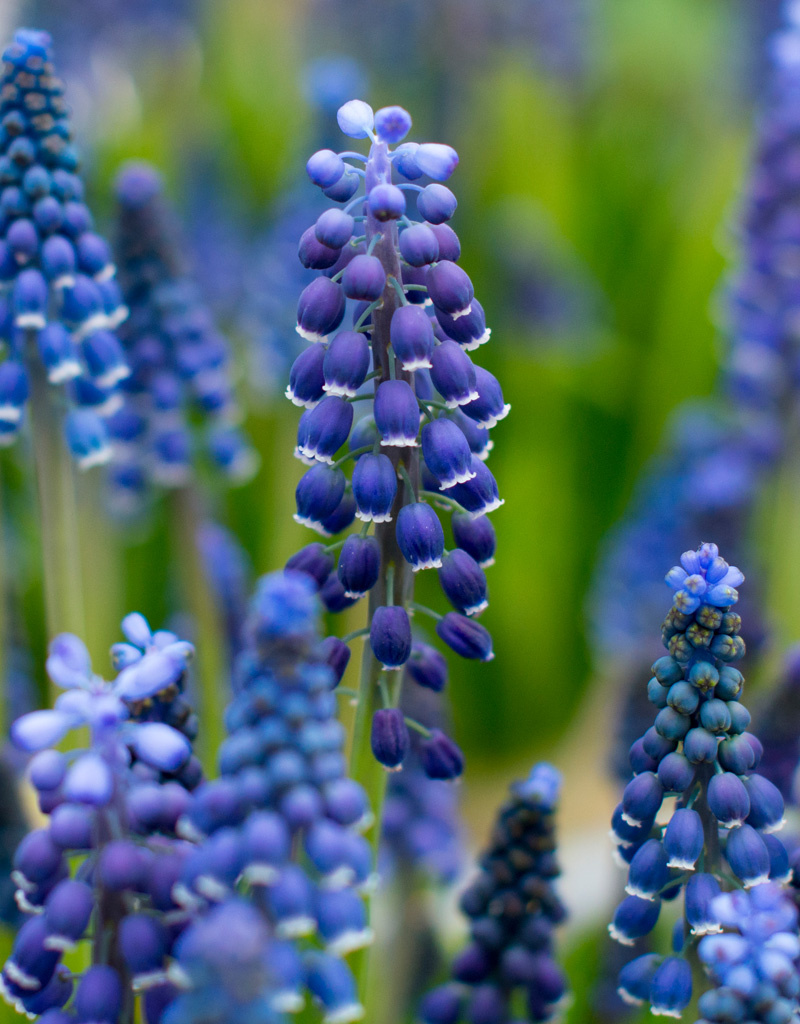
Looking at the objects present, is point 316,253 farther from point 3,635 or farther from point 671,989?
point 3,635

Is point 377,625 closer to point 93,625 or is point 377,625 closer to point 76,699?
point 76,699

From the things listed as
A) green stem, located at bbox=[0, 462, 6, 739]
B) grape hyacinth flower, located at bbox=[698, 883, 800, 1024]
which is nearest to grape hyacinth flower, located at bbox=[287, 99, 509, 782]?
grape hyacinth flower, located at bbox=[698, 883, 800, 1024]

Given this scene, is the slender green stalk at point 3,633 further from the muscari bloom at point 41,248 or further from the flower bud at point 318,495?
the flower bud at point 318,495

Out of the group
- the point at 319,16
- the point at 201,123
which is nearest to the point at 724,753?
the point at 201,123

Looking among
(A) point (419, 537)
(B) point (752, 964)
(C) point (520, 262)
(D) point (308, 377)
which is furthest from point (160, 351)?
(C) point (520, 262)

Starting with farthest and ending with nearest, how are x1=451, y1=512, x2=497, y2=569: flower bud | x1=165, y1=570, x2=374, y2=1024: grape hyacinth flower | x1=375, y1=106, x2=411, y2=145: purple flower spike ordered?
1. x1=451, y1=512, x2=497, y2=569: flower bud
2. x1=375, y1=106, x2=411, y2=145: purple flower spike
3. x1=165, y1=570, x2=374, y2=1024: grape hyacinth flower

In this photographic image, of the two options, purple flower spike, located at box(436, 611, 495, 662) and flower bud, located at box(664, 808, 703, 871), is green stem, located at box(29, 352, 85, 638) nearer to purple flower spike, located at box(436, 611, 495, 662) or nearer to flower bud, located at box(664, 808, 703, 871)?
purple flower spike, located at box(436, 611, 495, 662)
